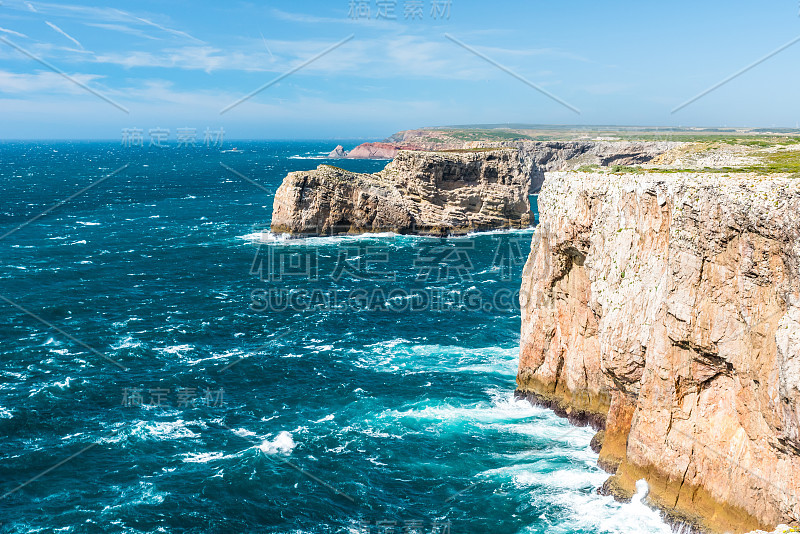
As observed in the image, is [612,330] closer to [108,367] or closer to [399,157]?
[108,367]

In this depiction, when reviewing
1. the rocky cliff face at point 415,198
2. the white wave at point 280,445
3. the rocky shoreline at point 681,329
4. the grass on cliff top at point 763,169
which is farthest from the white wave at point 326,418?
the rocky cliff face at point 415,198

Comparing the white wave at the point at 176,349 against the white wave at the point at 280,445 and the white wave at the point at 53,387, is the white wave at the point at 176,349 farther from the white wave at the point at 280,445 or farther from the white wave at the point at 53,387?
the white wave at the point at 280,445

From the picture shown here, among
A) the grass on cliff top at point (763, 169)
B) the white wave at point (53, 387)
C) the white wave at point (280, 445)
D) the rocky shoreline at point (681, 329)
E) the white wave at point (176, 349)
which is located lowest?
the white wave at point (280, 445)

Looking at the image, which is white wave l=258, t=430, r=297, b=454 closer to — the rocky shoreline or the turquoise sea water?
the turquoise sea water

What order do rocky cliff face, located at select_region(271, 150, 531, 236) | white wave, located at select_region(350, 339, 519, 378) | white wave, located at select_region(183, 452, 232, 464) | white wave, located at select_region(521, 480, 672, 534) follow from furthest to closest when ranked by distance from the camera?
rocky cliff face, located at select_region(271, 150, 531, 236) → white wave, located at select_region(350, 339, 519, 378) → white wave, located at select_region(183, 452, 232, 464) → white wave, located at select_region(521, 480, 672, 534)

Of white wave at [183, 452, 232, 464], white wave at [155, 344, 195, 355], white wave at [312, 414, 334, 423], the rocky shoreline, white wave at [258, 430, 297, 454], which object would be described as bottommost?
white wave at [183, 452, 232, 464]

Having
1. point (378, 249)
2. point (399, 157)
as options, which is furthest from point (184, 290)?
point (399, 157)

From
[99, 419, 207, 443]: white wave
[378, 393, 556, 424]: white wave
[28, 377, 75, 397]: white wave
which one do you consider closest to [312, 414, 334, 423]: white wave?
[378, 393, 556, 424]: white wave
